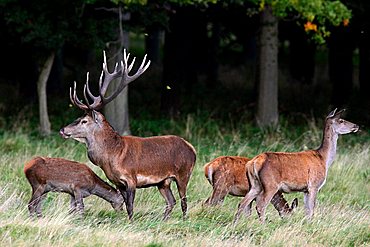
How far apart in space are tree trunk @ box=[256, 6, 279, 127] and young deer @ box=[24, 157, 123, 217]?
362 inches

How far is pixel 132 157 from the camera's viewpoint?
1130 centimetres

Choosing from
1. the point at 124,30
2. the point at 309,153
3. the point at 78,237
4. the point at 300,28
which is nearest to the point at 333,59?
the point at 300,28

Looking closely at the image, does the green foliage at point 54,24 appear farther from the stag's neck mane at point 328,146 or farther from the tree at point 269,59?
the stag's neck mane at point 328,146

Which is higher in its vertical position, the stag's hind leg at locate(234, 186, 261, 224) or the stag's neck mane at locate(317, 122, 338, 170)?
the stag's neck mane at locate(317, 122, 338, 170)

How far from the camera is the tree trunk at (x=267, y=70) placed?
66.6ft

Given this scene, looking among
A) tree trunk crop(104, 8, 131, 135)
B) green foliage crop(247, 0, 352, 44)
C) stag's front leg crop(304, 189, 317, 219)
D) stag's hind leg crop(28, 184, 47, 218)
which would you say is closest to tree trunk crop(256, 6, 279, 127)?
green foliage crop(247, 0, 352, 44)

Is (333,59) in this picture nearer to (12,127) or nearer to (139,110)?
(139,110)

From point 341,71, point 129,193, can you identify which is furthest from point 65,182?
point 341,71

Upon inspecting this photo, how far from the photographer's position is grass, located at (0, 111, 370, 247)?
9517mm

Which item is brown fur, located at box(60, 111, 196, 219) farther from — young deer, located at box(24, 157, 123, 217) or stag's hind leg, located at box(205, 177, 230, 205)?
stag's hind leg, located at box(205, 177, 230, 205)

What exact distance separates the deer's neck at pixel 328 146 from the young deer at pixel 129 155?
5.34 feet

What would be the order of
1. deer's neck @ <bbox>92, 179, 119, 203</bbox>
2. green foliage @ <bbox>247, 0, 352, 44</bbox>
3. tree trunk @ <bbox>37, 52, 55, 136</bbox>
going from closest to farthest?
deer's neck @ <bbox>92, 179, 119, 203</bbox>
green foliage @ <bbox>247, 0, 352, 44</bbox>
tree trunk @ <bbox>37, 52, 55, 136</bbox>

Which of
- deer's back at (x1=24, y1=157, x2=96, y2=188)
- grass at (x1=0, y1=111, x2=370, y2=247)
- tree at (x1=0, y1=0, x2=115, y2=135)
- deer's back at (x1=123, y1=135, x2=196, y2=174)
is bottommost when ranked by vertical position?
grass at (x1=0, y1=111, x2=370, y2=247)

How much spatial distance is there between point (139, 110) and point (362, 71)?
7.06 metres
